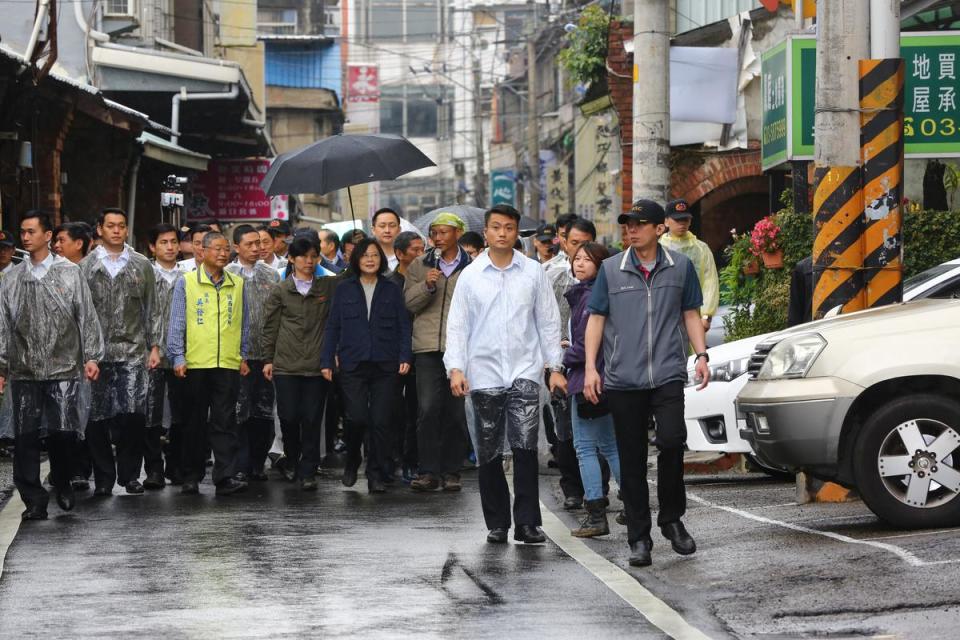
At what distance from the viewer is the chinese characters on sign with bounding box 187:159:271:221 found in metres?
31.9

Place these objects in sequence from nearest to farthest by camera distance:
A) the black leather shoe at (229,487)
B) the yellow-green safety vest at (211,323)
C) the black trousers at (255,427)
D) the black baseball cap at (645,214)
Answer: the black baseball cap at (645,214) < the black leather shoe at (229,487) < the yellow-green safety vest at (211,323) < the black trousers at (255,427)

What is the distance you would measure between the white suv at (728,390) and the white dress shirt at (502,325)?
2.52 m

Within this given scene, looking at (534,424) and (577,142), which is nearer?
(534,424)

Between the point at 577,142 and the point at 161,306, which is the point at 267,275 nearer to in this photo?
the point at 161,306

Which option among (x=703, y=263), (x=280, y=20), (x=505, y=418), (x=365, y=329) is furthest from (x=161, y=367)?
(x=280, y=20)

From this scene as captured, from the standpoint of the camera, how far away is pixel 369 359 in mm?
12898

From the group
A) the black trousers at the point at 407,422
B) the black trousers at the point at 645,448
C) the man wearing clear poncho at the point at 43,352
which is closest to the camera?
the black trousers at the point at 645,448

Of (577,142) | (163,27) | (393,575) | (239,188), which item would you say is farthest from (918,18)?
(577,142)

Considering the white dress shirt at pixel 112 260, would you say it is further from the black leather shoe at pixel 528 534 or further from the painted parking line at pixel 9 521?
the black leather shoe at pixel 528 534

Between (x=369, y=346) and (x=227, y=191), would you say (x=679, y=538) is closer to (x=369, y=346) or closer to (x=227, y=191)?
(x=369, y=346)

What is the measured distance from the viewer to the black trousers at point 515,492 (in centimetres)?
977


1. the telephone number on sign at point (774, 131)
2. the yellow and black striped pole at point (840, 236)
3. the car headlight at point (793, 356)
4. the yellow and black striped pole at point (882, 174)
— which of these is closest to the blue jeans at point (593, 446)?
the car headlight at point (793, 356)

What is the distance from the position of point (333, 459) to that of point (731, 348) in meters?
4.21

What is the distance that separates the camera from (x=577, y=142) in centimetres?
4512
